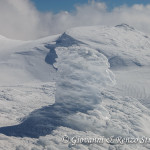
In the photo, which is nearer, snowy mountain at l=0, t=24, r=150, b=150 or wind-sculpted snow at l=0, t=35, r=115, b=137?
snowy mountain at l=0, t=24, r=150, b=150

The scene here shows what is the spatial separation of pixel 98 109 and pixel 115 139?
6764mm

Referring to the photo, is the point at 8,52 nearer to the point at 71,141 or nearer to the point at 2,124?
the point at 2,124

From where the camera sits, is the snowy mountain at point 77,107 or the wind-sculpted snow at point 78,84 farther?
the wind-sculpted snow at point 78,84

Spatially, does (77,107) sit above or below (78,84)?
below

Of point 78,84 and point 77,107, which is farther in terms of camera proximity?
point 77,107

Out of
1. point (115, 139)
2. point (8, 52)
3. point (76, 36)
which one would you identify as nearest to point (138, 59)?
point (76, 36)

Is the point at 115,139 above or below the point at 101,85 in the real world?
below

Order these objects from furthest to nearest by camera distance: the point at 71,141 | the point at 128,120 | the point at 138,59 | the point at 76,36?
the point at 76,36 → the point at 138,59 → the point at 128,120 → the point at 71,141

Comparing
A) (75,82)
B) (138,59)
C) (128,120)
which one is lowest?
(128,120)

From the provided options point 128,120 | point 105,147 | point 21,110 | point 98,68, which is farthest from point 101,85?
point 21,110

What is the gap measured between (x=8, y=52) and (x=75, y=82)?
164 ft

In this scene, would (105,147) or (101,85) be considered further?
(101,85)

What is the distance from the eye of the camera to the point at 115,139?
4281 centimetres

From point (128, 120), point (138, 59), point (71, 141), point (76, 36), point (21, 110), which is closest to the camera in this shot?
point (71, 141)
